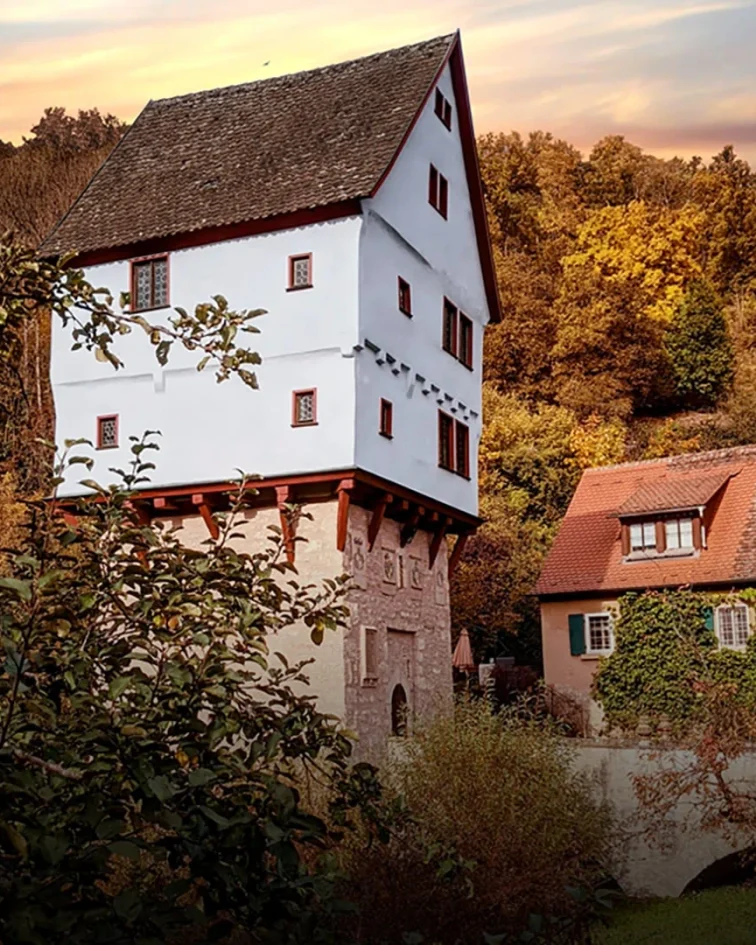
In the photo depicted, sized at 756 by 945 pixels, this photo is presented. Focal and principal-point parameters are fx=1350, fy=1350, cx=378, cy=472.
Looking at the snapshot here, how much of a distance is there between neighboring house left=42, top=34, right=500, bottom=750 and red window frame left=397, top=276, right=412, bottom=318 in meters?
0.04

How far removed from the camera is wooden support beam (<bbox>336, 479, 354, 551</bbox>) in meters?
19.3

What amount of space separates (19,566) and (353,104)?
62.8 ft

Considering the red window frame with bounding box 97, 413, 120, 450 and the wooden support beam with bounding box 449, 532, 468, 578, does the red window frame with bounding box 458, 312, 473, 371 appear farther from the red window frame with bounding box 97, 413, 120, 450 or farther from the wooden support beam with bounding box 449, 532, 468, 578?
the red window frame with bounding box 97, 413, 120, 450

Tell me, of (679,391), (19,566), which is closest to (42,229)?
(679,391)

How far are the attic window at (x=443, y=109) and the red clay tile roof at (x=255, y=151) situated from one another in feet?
2.14

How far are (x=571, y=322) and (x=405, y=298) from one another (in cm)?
2481

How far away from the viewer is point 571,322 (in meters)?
45.6

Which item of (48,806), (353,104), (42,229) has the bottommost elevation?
(48,806)

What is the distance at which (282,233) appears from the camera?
811 inches

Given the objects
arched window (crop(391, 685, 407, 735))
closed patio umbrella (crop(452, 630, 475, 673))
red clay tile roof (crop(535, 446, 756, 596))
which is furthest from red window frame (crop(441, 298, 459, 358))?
closed patio umbrella (crop(452, 630, 475, 673))

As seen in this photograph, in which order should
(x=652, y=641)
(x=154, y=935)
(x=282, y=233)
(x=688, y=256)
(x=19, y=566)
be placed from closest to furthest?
(x=154, y=935)
(x=19, y=566)
(x=282, y=233)
(x=652, y=641)
(x=688, y=256)

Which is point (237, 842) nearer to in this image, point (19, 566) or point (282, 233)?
point (19, 566)

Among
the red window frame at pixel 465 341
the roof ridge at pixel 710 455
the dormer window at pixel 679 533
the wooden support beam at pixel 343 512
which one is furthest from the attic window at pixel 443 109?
the roof ridge at pixel 710 455

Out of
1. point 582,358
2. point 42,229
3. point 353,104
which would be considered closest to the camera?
point 353,104
